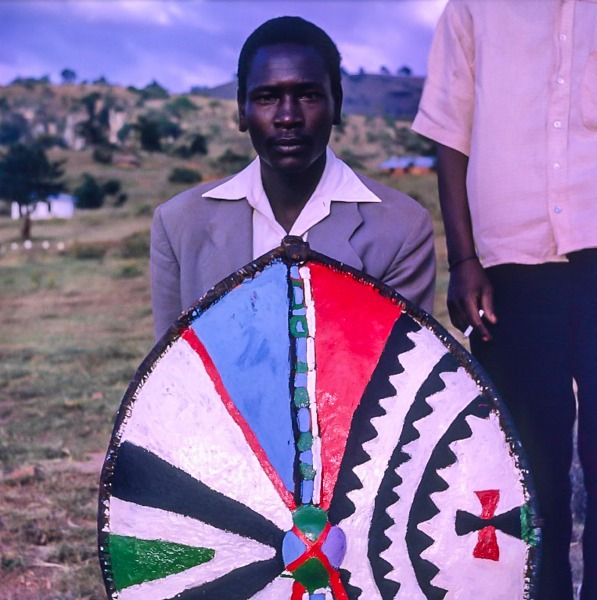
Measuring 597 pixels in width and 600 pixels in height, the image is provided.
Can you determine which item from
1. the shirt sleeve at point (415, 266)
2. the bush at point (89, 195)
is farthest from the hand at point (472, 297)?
the bush at point (89, 195)

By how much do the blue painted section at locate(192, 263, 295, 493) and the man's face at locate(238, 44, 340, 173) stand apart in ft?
1.54

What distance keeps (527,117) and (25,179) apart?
1095 inches

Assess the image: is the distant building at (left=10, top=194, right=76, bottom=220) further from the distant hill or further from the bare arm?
the distant hill

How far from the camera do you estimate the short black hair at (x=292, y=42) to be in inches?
90.7

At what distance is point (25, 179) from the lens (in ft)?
93.2

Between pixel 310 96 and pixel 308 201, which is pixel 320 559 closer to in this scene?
pixel 308 201

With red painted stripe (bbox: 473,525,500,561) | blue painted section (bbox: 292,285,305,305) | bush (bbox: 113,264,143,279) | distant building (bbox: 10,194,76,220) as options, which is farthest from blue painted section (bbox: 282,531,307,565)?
distant building (bbox: 10,194,76,220)

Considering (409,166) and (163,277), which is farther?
(409,166)

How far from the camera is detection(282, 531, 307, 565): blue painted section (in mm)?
1851

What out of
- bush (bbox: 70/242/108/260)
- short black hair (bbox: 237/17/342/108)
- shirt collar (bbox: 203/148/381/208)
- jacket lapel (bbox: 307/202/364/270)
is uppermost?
bush (bbox: 70/242/108/260)

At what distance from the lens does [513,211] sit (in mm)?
2215

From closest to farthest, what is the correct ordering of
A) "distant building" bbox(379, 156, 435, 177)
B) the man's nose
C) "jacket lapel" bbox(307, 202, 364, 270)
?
the man's nose, "jacket lapel" bbox(307, 202, 364, 270), "distant building" bbox(379, 156, 435, 177)

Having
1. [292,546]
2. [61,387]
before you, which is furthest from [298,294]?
[61,387]

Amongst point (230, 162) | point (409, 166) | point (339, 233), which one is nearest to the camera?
point (339, 233)
